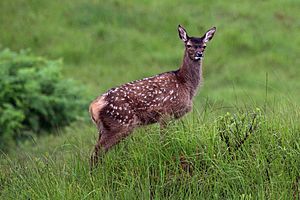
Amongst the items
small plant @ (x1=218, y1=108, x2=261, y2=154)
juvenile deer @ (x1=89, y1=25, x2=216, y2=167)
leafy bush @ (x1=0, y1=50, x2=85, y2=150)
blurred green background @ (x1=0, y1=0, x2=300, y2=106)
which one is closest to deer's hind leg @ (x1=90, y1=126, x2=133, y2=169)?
juvenile deer @ (x1=89, y1=25, x2=216, y2=167)

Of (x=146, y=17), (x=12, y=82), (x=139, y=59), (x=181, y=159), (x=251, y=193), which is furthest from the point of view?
(x=146, y=17)

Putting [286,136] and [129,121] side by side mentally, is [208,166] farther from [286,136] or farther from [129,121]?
[129,121]

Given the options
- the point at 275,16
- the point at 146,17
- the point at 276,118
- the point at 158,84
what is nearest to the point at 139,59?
the point at 146,17

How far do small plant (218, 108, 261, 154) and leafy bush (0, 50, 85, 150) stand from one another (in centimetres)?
786

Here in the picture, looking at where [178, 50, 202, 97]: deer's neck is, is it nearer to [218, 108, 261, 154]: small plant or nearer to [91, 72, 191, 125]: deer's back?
[91, 72, 191, 125]: deer's back

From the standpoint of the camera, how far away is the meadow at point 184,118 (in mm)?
7328

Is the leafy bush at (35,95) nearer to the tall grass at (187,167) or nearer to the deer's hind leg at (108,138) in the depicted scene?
the deer's hind leg at (108,138)

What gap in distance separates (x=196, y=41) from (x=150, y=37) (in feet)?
35.9

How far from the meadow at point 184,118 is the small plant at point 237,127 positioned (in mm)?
11

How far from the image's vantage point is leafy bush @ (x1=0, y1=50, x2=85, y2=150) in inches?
630

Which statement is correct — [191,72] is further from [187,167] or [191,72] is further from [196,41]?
[187,167]

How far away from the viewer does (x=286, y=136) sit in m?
7.70

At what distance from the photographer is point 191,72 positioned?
969 centimetres

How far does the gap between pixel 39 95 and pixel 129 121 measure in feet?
25.6
